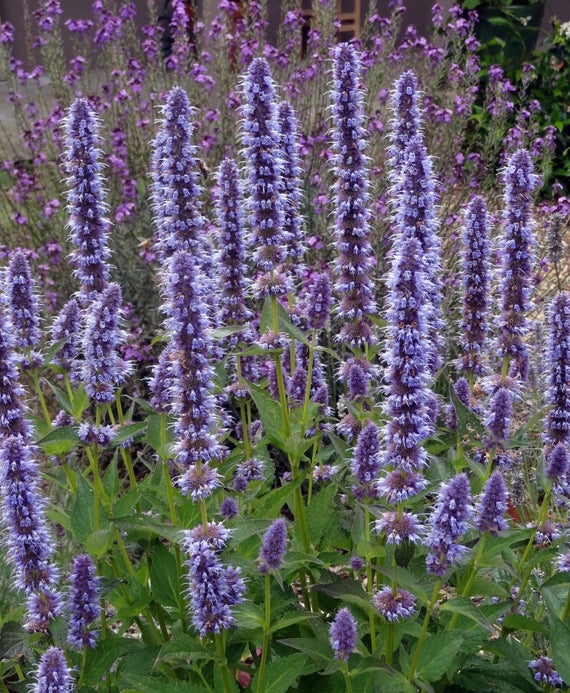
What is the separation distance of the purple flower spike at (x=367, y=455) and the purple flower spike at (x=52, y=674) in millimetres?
946

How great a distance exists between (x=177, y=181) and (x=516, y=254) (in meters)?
1.11

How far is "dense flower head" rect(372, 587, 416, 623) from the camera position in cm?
253

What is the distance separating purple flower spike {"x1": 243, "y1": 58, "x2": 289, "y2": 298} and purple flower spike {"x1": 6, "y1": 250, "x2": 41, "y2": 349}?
2.48ft

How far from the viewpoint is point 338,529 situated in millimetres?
3328

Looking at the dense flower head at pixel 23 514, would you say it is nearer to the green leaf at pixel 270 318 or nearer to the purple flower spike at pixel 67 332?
the purple flower spike at pixel 67 332

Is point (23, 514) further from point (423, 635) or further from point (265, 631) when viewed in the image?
point (423, 635)

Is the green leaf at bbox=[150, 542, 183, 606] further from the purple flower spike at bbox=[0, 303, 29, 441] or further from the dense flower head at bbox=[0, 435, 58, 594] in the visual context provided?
the purple flower spike at bbox=[0, 303, 29, 441]

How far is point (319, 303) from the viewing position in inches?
126

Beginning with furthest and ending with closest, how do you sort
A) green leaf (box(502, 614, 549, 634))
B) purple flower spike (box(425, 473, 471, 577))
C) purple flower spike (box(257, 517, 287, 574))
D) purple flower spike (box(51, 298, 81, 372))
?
purple flower spike (box(51, 298, 81, 372)) → green leaf (box(502, 614, 549, 634)) → purple flower spike (box(257, 517, 287, 574)) → purple flower spike (box(425, 473, 471, 577))

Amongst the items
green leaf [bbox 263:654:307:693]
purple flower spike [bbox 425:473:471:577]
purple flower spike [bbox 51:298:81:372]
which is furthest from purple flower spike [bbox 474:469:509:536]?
purple flower spike [bbox 51:298:81:372]

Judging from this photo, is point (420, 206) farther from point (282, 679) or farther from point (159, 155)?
point (282, 679)

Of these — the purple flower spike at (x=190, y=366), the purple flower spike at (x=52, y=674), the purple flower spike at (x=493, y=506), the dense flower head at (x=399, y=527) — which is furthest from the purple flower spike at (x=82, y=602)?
the purple flower spike at (x=493, y=506)

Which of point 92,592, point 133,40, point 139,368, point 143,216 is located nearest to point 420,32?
point 133,40

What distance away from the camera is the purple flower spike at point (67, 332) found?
3.18 metres
